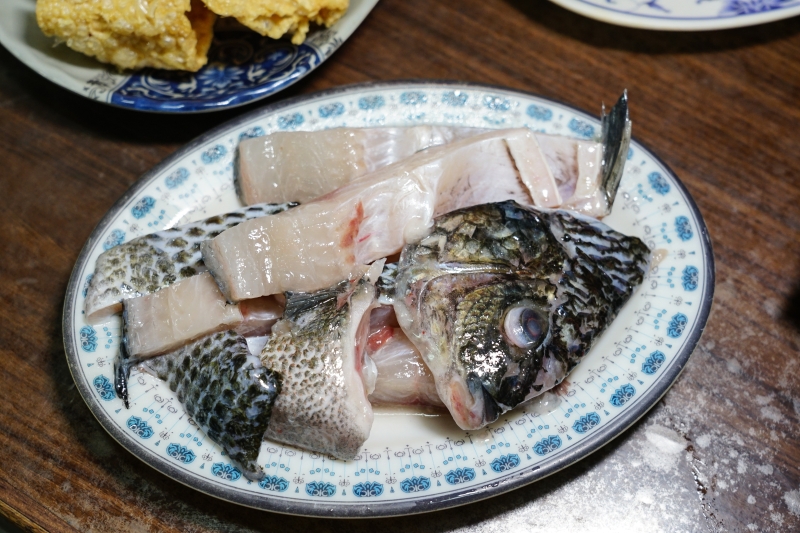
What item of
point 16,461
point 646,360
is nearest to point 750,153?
point 646,360

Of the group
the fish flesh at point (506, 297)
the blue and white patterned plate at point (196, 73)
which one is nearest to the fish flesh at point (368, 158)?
the fish flesh at point (506, 297)

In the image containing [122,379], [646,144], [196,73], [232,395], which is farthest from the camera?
[196,73]

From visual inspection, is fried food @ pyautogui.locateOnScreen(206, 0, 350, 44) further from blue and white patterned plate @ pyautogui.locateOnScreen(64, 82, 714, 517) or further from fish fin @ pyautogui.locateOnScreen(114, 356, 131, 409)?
fish fin @ pyautogui.locateOnScreen(114, 356, 131, 409)

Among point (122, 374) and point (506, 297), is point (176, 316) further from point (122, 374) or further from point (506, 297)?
point (506, 297)

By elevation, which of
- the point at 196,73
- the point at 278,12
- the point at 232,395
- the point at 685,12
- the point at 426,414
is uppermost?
the point at 685,12

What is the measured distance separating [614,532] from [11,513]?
144cm

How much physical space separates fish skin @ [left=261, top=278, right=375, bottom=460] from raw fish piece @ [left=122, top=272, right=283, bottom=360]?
148mm

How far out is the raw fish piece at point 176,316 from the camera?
1626 millimetres

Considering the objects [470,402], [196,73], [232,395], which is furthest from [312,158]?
[470,402]

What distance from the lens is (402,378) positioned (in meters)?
1.63

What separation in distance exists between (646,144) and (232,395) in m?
1.41

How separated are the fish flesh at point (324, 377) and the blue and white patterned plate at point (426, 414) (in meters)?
0.07

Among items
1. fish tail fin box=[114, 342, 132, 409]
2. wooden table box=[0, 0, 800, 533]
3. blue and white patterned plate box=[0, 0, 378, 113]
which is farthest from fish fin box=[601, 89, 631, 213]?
fish tail fin box=[114, 342, 132, 409]

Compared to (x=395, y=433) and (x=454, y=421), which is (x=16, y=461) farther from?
(x=454, y=421)
